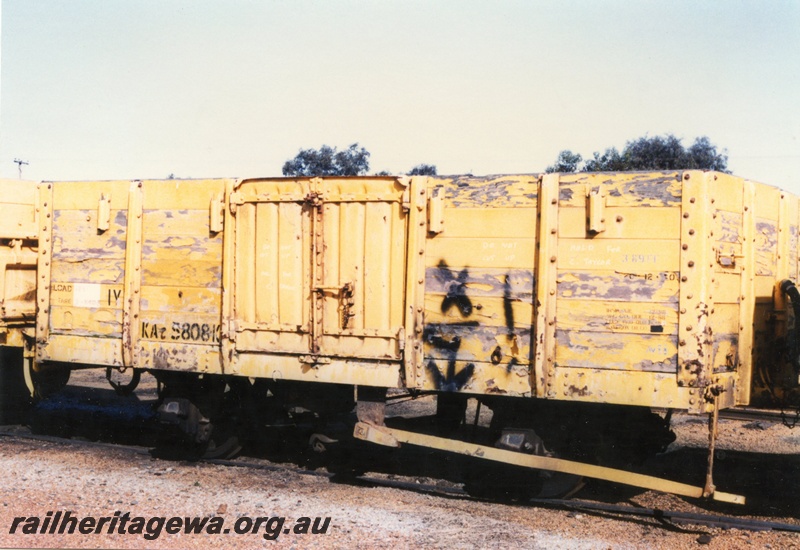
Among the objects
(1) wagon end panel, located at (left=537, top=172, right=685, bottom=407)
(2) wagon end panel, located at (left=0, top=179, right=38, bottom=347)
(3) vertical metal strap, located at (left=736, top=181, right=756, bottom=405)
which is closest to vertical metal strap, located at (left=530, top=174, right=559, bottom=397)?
(1) wagon end panel, located at (left=537, top=172, right=685, bottom=407)

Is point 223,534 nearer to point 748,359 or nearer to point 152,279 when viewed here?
point 152,279

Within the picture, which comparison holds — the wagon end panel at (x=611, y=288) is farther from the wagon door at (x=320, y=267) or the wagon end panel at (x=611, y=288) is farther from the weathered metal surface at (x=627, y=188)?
the wagon door at (x=320, y=267)

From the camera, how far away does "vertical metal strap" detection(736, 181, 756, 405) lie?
6.56m

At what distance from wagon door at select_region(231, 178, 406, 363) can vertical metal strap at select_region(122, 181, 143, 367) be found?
4.01ft

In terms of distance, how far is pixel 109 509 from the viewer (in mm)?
6473

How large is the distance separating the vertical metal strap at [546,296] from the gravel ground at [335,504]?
125 centimetres

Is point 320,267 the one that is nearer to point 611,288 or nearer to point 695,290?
point 611,288

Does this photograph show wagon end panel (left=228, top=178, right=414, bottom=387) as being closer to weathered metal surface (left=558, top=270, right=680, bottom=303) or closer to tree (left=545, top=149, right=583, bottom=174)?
weathered metal surface (left=558, top=270, right=680, bottom=303)

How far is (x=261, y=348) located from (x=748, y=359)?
4539 mm

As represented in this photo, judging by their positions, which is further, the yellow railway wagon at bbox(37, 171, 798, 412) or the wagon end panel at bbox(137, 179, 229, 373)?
the wagon end panel at bbox(137, 179, 229, 373)

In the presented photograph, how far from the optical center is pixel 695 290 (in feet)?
19.9

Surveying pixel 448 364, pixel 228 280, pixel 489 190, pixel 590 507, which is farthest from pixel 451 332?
pixel 228 280

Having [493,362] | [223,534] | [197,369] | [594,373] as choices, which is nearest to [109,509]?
[223,534]

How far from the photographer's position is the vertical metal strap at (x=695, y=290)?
6051mm
